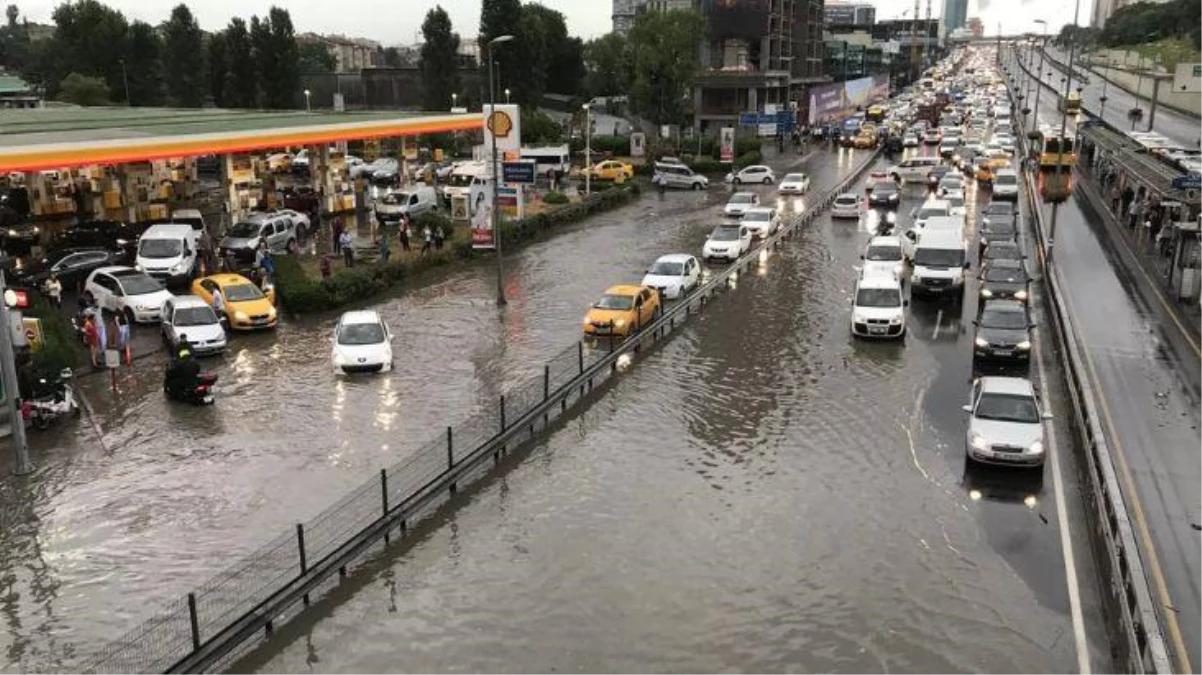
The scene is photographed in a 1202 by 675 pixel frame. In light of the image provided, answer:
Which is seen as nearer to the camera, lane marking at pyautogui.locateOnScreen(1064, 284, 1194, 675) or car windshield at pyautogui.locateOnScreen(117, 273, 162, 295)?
lane marking at pyautogui.locateOnScreen(1064, 284, 1194, 675)

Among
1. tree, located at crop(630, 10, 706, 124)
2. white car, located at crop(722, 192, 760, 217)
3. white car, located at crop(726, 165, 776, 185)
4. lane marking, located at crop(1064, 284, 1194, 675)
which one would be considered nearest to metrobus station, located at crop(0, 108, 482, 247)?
white car, located at crop(722, 192, 760, 217)

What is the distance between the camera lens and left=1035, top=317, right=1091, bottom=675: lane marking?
36.9 ft

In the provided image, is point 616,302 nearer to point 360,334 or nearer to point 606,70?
point 360,334

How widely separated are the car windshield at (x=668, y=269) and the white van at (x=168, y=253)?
15.2 meters

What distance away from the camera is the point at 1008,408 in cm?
1697

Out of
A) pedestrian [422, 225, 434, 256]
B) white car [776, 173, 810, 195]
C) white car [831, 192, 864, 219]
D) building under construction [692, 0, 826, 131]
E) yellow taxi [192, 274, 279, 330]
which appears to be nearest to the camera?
yellow taxi [192, 274, 279, 330]

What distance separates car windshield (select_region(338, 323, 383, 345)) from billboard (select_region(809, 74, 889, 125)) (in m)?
82.6

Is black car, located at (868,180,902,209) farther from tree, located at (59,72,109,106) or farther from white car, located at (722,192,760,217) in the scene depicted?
tree, located at (59,72,109,106)

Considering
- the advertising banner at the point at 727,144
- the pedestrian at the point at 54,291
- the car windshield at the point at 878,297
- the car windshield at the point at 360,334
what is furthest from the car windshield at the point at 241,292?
the advertising banner at the point at 727,144

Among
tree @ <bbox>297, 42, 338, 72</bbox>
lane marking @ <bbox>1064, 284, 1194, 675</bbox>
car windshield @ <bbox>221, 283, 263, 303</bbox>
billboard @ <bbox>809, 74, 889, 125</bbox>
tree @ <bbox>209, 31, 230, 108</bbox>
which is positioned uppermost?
tree @ <bbox>297, 42, 338, 72</bbox>

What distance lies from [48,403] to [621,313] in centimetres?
1321

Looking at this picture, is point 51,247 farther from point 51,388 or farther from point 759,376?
point 759,376

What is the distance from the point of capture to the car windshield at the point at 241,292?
26.5 metres

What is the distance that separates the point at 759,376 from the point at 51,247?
27.9m
